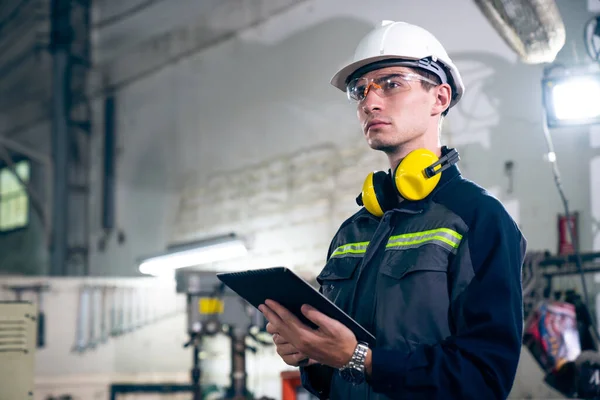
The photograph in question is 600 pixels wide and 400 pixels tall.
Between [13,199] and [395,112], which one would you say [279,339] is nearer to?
[395,112]

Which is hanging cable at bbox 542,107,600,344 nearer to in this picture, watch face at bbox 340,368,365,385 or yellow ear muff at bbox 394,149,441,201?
yellow ear muff at bbox 394,149,441,201

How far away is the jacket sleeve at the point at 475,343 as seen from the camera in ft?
4.43

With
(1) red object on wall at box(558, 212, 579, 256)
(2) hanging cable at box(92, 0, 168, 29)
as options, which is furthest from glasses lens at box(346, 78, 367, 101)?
(2) hanging cable at box(92, 0, 168, 29)

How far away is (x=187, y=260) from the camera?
435cm

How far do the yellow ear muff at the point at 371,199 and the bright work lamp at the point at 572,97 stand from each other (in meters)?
2.17

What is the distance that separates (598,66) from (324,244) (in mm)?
2513

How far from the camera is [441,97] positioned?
1.74m

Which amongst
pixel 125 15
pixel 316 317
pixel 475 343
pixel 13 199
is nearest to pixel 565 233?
pixel 475 343

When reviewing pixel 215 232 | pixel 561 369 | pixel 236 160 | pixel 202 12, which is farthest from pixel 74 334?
pixel 561 369

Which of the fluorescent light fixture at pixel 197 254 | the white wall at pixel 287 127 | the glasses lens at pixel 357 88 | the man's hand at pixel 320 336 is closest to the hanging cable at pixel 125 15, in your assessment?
the white wall at pixel 287 127

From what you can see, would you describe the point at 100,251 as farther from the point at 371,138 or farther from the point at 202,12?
the point at 371,138

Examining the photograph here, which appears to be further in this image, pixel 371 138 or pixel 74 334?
pixel 74 334

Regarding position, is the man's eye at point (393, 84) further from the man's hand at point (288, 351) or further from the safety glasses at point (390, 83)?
the man's hand at point (288, 351)

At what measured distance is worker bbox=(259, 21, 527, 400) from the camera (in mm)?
1368
